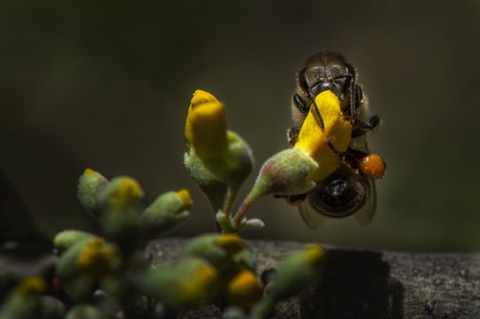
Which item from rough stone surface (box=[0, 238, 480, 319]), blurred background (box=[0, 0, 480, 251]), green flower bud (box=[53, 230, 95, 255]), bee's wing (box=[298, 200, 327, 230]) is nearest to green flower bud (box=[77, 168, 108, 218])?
green flower bud (box=[53, 230, 95, 255])

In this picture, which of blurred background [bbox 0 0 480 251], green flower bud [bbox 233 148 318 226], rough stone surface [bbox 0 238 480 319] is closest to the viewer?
green flower bud [bbox 233 148 318 226]

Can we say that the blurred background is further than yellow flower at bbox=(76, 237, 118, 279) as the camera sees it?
Yes

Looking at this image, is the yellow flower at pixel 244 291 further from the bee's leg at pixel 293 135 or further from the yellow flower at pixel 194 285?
the bee's leg at pixel 293 135

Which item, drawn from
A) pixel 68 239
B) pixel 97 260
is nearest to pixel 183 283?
pixel 97 260

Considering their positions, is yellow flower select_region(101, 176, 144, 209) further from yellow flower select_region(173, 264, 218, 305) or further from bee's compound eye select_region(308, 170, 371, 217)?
bee's compound eye select_region(308, 170, 371, 217)

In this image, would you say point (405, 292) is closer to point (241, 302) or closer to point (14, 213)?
point (241, 302)

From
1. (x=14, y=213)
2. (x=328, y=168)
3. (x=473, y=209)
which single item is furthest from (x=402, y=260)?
(x=473, y=209)

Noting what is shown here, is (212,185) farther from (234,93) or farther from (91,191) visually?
(234,93)

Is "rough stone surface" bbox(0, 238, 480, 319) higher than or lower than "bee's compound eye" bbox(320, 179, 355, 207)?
lower
